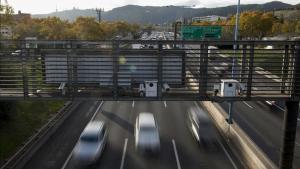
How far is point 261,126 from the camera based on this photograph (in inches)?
1216

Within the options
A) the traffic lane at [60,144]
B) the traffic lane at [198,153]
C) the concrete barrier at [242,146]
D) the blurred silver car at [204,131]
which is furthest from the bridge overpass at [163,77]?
the blurred silver car at [204,131]

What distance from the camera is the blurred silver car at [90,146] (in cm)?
2184

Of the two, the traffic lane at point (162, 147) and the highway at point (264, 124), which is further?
the highway at point (264, 124)

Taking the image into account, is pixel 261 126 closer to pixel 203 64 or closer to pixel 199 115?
pixel 199 115

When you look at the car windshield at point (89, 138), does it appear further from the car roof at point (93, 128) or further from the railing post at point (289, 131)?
the railing post at point (289, 131)

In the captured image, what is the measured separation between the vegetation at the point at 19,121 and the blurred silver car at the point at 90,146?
4.86m

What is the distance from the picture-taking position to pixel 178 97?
53.2 ft

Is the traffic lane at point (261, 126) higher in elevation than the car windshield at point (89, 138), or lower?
lower

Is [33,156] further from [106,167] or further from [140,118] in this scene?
[140,118]

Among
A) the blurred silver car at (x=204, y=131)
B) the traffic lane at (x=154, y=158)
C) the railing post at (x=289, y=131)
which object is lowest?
the traffic lane at (x=154, y=158)

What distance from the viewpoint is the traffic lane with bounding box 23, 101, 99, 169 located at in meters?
23.2

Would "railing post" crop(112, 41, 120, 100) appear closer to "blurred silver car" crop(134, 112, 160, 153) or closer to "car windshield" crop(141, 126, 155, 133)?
"blurred silver car" crop(134, 112, 160, 153)

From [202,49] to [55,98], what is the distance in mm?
7293

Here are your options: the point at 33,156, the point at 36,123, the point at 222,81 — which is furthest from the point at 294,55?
the point at 36,123
